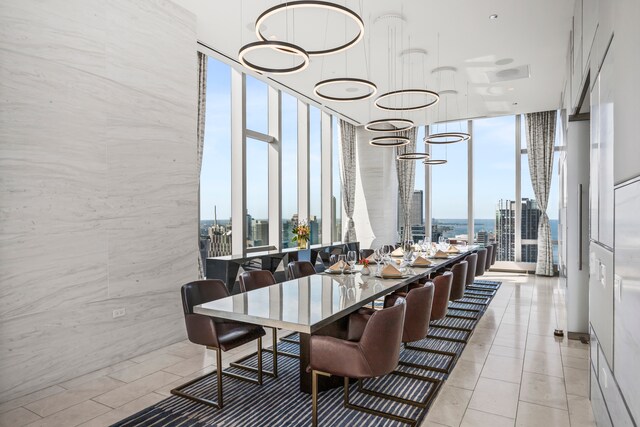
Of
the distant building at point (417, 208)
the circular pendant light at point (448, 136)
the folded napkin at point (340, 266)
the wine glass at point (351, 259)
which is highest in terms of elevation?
the circular pendant light at point (448, 136)

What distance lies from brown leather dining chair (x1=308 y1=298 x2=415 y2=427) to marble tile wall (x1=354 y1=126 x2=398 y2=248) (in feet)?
27.0

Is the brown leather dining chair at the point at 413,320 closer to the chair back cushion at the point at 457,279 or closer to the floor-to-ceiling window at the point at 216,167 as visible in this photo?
the chair back cushion at the point at 457,279

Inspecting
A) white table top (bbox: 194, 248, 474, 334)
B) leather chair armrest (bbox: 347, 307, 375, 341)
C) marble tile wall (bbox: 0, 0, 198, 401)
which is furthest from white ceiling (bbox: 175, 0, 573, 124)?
leather chair armrest (bbox: 347, 307, 375, 341)

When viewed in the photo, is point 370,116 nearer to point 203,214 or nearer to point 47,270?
point 203,214

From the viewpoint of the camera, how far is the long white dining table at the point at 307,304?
7.82 ft

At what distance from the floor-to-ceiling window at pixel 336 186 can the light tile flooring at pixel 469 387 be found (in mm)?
5538

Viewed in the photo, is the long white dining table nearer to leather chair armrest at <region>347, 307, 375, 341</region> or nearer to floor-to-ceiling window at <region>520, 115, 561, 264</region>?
leather chair armrest at <region>347, 307, 375, 341</region>

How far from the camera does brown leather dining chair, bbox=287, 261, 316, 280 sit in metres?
4.54

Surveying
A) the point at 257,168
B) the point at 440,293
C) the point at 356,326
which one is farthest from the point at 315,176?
the point at 356,326

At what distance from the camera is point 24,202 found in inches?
128

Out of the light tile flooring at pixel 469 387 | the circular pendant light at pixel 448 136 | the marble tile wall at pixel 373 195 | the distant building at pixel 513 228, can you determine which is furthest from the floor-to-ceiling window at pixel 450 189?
the light tile flooring at pixel 469 387

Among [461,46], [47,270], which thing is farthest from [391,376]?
[461,46]

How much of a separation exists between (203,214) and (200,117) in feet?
4.70

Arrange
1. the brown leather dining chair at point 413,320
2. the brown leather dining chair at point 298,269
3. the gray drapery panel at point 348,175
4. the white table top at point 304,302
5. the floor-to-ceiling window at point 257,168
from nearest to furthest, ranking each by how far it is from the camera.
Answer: the white table top at point 304,302
the brown leather dining chair at point 413,320
the brown leather dining chair at point 298,269
the floor-to-ceiling window at point 257,168
the gray drapery panel at point 348,175
